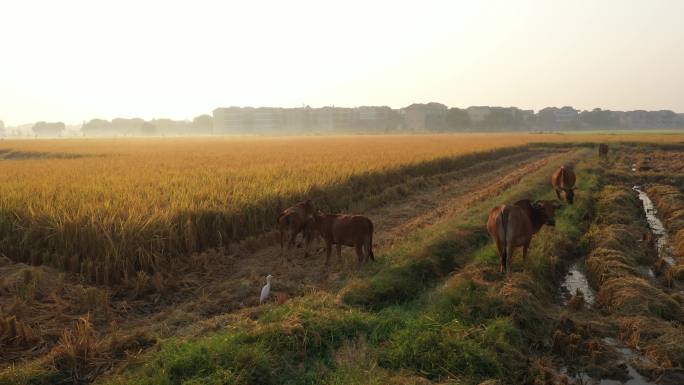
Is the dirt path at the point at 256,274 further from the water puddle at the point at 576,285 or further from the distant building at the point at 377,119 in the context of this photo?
the distant building at the point at 377,119

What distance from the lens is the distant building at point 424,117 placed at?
15138 cm

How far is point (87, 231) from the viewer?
6.99 m

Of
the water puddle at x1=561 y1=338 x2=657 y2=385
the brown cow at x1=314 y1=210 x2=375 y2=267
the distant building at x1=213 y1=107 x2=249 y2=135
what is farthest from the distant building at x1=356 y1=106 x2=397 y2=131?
the water puddle at x1=561 y1=338 x2=657 y2=385

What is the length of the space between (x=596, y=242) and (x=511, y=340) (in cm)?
530

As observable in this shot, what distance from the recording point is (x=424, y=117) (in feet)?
528

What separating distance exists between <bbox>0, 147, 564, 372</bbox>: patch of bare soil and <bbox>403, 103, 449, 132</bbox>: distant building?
147 meters

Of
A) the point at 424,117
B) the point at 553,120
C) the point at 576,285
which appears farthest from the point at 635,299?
the point at 553,120

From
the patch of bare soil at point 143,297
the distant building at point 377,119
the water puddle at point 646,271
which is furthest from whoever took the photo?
the distant building at point 377,119

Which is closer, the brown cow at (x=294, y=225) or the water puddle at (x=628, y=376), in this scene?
the water puddle at (x=628, y=376)

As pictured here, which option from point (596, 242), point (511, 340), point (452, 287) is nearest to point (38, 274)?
point (452, 287)

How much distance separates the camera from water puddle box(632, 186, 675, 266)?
8523 mm

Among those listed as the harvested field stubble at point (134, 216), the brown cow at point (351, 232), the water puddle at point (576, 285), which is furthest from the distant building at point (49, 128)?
the water puddle at point (576, 285)

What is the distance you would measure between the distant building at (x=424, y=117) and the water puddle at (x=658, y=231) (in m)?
139

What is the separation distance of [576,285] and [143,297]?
723 cm
